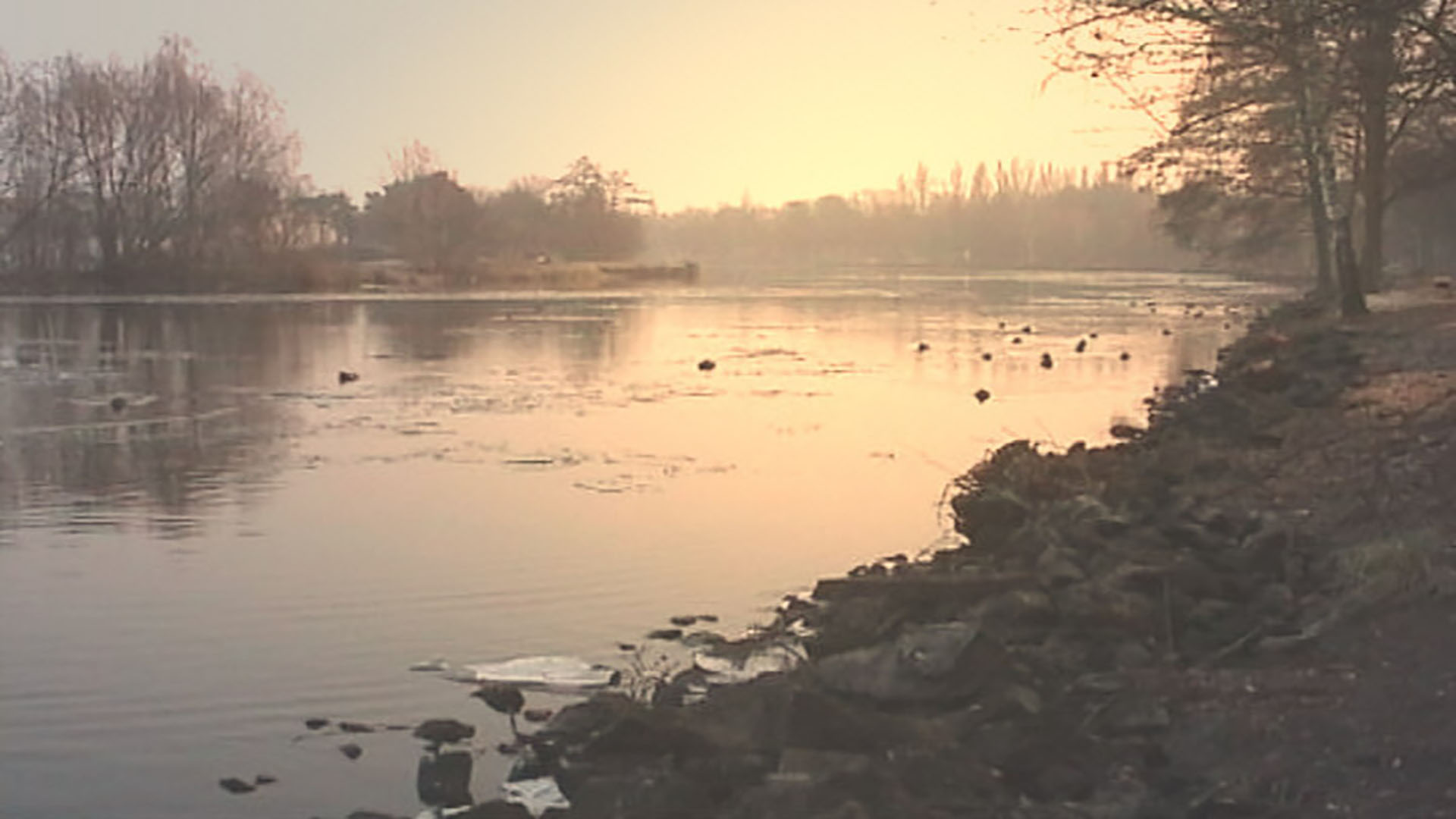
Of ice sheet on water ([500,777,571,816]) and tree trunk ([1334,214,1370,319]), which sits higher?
tree trunk ([1334,214,1370,319])

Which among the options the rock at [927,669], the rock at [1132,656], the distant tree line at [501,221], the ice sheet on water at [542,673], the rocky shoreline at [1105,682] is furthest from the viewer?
the distant tree line at [501,221]

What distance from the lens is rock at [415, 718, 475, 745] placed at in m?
8.65

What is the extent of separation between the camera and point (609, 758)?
7449 mm

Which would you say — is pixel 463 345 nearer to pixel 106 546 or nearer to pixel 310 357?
pixel 310 357

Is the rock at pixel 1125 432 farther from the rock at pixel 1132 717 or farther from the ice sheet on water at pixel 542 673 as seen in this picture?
the rock at pixel 1132 717

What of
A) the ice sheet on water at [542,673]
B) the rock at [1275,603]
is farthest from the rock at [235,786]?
the rock at [1275,603]

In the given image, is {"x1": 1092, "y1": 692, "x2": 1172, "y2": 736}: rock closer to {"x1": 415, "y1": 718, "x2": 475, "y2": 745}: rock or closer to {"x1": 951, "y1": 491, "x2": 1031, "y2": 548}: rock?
{"x1": 415, "y1": 718, "x2": 475, "y2": 745}: rock

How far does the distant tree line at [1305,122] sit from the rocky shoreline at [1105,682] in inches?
124

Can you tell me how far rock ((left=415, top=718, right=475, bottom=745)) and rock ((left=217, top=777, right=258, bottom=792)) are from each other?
1000 millimetres

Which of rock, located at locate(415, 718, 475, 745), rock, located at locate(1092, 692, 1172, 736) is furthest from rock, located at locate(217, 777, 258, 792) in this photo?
rock, located at locate(1092, 692, 1172, 736)

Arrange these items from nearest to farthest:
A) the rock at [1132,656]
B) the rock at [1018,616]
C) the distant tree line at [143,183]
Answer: the rock at [1132,656] < the rock at [1018,616] < the distant tree line at [143,183]

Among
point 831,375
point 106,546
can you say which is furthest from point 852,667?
point 831,375

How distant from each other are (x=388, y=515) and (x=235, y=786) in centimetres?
812

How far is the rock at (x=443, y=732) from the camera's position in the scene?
865 cm
